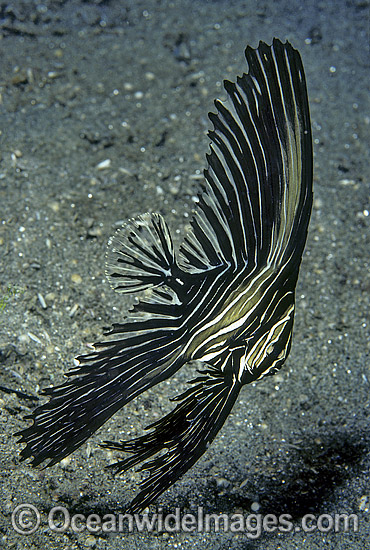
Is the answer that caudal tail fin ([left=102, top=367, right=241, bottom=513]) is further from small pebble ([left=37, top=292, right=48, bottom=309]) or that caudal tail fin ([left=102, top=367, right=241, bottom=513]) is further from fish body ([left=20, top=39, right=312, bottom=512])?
small pebble ([left=37, top=292, right=48, bottom=309])

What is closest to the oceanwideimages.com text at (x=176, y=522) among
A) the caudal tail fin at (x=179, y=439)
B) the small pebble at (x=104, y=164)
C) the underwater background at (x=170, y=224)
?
the underwater background at (x=170, y=224)

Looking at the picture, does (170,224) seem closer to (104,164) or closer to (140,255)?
(104,164)

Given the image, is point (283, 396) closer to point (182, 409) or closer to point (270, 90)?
point (182, 409)

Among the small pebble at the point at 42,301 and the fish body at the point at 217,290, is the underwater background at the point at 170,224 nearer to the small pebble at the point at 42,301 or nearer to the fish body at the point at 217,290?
the small pebble at the point at 42,301

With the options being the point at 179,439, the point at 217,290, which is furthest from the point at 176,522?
the point at 217,290

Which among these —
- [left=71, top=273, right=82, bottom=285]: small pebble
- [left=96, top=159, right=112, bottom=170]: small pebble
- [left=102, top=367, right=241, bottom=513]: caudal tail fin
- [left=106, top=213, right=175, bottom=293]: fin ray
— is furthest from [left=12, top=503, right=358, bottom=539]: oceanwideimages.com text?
[left=96, top=159, right=112, bottom=170]: small pebble

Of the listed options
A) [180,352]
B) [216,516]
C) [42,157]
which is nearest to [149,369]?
[180,352]

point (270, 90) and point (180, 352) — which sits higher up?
point (270, 90)
